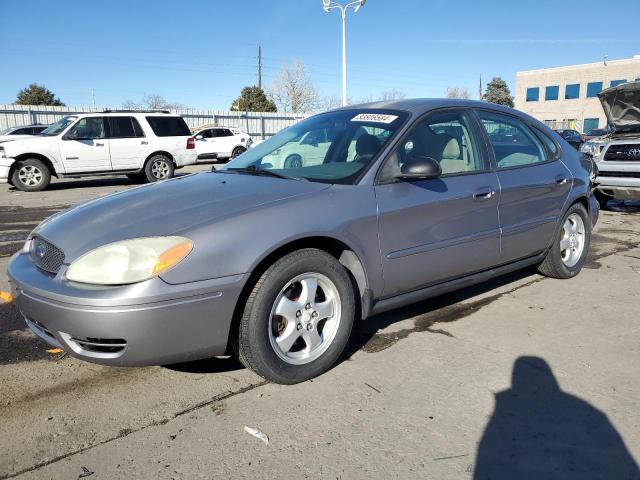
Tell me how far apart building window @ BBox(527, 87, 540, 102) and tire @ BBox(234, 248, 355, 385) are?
6200 centimetres

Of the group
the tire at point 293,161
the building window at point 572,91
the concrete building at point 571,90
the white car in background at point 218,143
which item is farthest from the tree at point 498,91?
the tire at point 293,161

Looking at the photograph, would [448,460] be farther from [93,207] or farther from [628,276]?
[628,276]

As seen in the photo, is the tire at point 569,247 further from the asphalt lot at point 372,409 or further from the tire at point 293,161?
the tire at point 293,161

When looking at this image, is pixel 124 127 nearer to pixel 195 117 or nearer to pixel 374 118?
pixel 374 118

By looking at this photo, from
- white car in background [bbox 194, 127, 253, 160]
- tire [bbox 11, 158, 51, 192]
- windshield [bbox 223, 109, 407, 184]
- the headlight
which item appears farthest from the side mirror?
white car in background [bbox 194, 127, 253, 160]

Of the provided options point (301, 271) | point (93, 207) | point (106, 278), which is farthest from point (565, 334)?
point (93, 207)

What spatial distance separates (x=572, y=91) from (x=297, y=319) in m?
60.6

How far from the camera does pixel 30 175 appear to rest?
12367 mm

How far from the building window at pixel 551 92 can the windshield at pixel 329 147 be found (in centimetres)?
5986

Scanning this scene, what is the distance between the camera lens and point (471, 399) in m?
2.69

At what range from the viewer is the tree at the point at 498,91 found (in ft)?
244

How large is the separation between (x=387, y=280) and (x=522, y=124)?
7.17 feet

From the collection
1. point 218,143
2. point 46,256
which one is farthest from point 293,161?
point 218,143

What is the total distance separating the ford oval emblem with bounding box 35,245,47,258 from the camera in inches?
110
